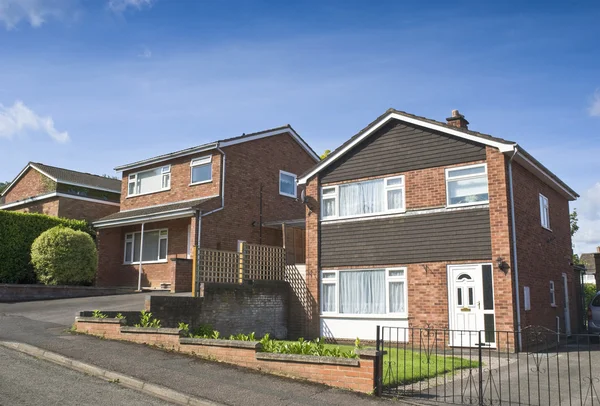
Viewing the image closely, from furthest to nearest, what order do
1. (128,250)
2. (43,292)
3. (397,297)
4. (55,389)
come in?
(128,250) → (43,292) → (397,297) → (55,389)

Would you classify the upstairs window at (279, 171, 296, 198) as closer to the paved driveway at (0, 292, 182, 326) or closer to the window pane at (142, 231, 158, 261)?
the window pane at (142, 231, 158, 261)

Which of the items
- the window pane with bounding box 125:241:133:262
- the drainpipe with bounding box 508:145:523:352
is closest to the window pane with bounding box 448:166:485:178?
the drainpipe with bounding box 508:145:523:352

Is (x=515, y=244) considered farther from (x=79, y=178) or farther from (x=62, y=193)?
(x=79, y=178)

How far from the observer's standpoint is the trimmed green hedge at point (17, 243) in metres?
21.6

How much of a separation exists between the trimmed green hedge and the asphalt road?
43.0ft

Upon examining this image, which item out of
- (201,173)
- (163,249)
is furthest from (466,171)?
(163,249)

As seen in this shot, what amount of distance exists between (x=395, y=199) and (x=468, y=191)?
224cm

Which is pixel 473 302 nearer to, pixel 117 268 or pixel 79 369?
pixel 79 369

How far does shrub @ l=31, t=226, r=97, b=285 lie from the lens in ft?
69.4

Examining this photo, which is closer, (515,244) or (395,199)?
(515,244)

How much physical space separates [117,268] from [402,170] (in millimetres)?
14671

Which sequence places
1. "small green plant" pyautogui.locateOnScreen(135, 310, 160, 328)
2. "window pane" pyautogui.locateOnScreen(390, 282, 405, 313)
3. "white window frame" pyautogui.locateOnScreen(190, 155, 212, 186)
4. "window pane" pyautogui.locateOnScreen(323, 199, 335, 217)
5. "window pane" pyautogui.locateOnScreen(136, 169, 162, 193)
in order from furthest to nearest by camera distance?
"window pane" pyautogui.locateOnScreen(136, 169, 162, 193) < "white window frame" pyautogui.locateOnScreen(190, 155, 212, 186) < "window pane" pyautogui.locateOnScreen(323, 199, 335, 217) < "window pane" pyautogui.locateOnScreen(390, 282, 405, 313) < "small green plant" pyautogui.locateOnScreen(135, 310, 160, 328)

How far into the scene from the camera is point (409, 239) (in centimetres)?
1630

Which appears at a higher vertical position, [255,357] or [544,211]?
[544,211]
